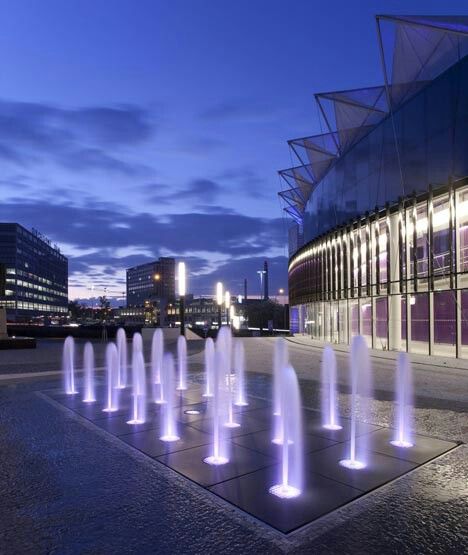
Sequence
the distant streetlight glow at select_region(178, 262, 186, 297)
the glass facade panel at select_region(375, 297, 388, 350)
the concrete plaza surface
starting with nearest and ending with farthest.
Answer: the concrete plaza surface, the distant streetlight glow at select_region(178, 262, 186, 297), the glass facade panel at select_region(375, 297, 388, 350)

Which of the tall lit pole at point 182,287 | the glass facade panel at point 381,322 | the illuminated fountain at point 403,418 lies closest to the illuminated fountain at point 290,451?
the illuminated fountain at point 403,418

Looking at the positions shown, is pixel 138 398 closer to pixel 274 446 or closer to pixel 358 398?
pixel 274 446

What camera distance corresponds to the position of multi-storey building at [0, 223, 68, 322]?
15175cm

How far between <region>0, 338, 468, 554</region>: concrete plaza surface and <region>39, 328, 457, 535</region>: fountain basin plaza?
0.22 metres

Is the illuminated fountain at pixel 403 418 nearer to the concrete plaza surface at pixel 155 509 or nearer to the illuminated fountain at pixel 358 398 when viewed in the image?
the concrete plaza surface at pixel 155 509

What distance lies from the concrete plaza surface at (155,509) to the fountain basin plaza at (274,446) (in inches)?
8.8

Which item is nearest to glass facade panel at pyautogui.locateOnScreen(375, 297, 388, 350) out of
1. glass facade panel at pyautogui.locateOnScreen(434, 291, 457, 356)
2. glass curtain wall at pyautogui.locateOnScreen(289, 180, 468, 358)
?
glass curtain wall at pyautogui.locateOnScreen(289, 180, 468, 358)

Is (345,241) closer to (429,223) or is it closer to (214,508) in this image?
(429,223)

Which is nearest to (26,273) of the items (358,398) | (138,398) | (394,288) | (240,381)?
(394,288)

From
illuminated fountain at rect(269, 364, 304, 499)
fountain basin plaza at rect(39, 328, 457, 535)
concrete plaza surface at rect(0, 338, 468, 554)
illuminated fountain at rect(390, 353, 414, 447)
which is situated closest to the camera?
concrete plaza surface at rect(0, 338, 468, 554)

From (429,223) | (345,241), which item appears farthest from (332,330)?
(429,223)

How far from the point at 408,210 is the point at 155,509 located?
78.7 ft

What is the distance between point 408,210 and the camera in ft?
83.7

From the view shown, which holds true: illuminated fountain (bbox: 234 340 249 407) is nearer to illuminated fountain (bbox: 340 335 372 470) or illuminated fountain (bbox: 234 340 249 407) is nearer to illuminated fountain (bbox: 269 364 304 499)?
illuminated fountain (bbox: 340 335 372 470)
